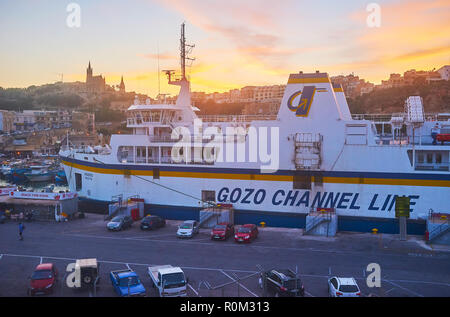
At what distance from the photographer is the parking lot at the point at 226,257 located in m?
14.3

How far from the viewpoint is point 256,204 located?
24.2 metres

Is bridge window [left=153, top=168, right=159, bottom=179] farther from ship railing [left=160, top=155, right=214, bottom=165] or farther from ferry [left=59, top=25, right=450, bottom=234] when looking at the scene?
ship railing [left=160, top=155, right=214, bottom=165]

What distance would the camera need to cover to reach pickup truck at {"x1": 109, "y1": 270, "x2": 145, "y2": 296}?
13.0 meters

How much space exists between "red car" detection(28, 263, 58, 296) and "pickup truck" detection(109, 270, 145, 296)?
218 centimetres

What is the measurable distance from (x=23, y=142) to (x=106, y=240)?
77.9m

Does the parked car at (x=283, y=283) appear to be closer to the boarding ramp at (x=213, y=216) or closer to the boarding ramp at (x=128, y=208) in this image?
the boarding ramp at (x=213, y=216)

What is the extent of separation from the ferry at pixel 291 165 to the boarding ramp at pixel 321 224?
1.30m

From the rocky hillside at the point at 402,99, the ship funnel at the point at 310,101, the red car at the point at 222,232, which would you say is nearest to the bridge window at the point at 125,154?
the red car at the point at 222,232

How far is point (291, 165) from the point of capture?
23.5 m

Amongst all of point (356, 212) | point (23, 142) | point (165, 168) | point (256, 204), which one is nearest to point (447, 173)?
point (356, 212)

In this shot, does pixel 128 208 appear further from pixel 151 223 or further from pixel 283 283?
pixel 283 283

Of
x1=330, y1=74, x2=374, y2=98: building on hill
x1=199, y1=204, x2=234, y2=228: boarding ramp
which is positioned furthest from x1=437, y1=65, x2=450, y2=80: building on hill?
x1=199, y1=204, x2=234, y2=228: boarding ramp
